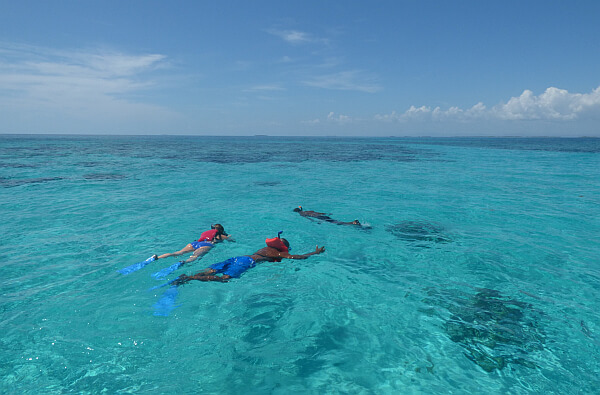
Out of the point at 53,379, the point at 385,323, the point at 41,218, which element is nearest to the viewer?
the point at 53,379

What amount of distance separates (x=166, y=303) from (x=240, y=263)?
2.78 metres

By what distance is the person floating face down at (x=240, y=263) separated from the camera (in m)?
9.88

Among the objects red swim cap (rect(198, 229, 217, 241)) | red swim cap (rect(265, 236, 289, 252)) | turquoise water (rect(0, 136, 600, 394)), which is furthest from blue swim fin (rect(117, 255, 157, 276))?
red swim cap (rect(265, 236, 289, 252))

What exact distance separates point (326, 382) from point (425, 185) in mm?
25016

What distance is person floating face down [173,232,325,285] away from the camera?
9.88 metres

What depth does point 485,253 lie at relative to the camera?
1243cm

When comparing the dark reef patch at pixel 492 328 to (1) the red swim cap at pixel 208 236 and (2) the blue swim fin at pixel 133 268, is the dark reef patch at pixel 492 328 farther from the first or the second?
(2) the blue swim fin at pixel 133 268

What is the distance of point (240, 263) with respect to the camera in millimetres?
10750

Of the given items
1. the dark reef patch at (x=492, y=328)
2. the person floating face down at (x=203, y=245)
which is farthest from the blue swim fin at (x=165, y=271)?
the dark reef patch at (x=492, y=328)

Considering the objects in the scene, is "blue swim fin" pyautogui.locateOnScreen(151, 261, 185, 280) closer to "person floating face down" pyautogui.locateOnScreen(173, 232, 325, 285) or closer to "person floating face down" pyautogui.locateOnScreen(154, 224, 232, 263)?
"person floating face down" pyautogui.locateOnScreen(154, 224, 232, 263)

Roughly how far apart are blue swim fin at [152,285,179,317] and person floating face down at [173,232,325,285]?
1.50ft

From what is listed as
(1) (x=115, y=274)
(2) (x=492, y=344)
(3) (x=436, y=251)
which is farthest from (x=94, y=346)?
(3) (x=436, y=251)

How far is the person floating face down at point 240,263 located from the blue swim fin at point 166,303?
0.46 m

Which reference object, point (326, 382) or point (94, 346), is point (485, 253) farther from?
point (94, 346)
